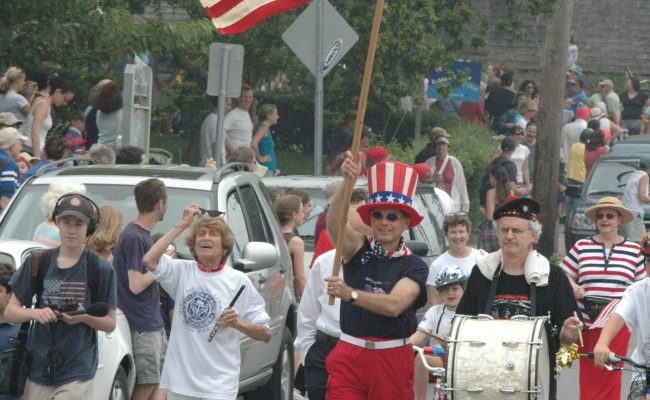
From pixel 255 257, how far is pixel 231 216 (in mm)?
875

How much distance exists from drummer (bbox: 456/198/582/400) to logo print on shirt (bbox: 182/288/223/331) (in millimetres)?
1510

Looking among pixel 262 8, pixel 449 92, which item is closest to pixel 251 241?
pixel 262 8

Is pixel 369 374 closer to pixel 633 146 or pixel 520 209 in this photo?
pixel 520 209

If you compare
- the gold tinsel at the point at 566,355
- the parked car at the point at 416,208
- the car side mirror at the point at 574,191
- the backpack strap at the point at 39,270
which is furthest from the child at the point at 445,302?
the car side mirror at the point at 574,191

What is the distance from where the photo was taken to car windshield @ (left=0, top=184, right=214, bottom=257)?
1090 cm

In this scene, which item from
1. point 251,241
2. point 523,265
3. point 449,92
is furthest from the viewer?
point 449,92

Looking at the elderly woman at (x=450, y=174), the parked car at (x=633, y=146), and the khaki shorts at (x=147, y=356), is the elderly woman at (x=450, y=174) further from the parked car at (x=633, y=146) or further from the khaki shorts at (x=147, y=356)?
the khaki shorts at (x=147, y=356)

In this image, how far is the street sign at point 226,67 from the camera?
1728 centimetres

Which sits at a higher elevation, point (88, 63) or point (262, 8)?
point (88, 63)

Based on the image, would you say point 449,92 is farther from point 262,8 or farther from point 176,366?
point 176,366

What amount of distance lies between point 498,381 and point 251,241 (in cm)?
395

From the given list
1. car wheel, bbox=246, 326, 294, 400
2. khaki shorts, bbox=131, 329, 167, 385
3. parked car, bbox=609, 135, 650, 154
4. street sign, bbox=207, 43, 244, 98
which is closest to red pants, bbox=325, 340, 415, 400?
khaki shorts, bbox=131, 329, 167, 385

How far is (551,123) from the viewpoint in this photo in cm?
2602

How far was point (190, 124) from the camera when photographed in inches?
1112
